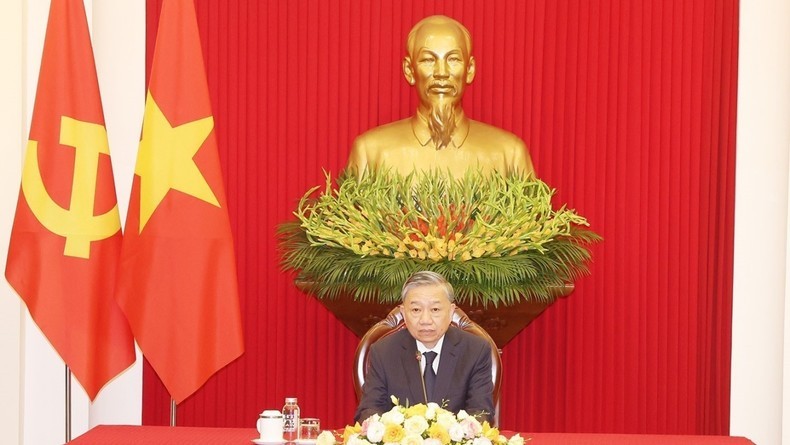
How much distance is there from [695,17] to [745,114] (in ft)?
1.65

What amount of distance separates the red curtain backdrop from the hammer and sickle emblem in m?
1.51

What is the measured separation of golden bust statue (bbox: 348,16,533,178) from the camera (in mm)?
4781

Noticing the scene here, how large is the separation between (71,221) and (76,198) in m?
0.08

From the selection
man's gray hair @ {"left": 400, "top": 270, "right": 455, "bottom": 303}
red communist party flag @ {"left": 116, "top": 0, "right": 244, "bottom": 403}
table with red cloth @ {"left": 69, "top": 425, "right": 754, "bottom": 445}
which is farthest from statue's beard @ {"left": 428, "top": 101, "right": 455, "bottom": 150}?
table with red cloth @ {"left": 69, "top": 425, "right": 754, "bottom": 445}

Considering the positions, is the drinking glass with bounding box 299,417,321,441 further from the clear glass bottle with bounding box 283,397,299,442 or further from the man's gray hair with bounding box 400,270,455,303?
the man's gray hair with bounding box 400,270,455,303

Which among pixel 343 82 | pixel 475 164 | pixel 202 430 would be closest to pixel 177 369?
pixel 202 430

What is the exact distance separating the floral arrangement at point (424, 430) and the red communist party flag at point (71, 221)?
1.80m

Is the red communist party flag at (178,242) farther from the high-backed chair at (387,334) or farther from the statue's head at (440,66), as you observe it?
the statue's head at (440,66)

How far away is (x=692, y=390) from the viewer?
5.43 meters

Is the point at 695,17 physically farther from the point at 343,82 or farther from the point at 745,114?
the point at 343,82

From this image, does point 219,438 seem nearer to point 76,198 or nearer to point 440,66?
point 76,198

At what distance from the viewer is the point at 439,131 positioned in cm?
493

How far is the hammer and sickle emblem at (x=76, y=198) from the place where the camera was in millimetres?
3967

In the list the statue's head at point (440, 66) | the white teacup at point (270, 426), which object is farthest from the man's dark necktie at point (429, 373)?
the statue's head at point (440, 66)
